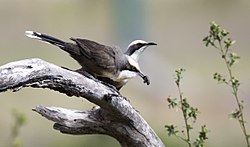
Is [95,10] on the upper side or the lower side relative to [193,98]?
upper

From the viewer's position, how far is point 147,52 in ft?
21.8

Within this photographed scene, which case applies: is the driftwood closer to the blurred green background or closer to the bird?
the bird

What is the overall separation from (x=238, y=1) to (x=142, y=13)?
372cm

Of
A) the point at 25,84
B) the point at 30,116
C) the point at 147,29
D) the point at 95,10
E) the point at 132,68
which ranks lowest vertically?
the point at 25,84

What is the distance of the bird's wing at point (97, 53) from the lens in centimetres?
289

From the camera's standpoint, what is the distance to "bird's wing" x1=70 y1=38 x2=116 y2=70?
2.89 m

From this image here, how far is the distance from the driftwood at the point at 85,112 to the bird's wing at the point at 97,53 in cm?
24

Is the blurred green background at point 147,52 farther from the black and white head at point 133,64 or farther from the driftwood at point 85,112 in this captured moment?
the driftwood at point 85,112

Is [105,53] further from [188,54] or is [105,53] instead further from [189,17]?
[189,17]

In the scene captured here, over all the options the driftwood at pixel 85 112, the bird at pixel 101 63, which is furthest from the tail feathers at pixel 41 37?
the driftwood at pixel 85 112

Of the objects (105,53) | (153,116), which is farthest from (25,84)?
(153,116)

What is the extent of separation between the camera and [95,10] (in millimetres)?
9656

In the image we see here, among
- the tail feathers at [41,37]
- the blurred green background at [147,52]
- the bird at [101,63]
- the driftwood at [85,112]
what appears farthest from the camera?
the blurred green background at [147,52]

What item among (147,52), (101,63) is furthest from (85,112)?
(147,52)
